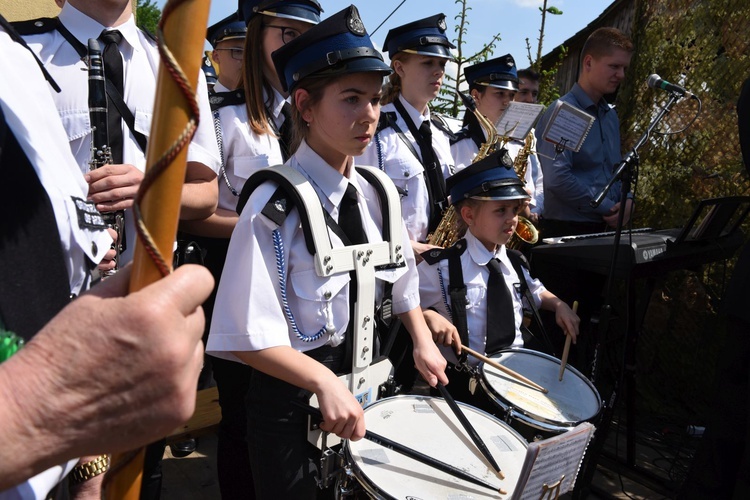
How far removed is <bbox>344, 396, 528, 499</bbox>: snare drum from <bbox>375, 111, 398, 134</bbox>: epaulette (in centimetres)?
199

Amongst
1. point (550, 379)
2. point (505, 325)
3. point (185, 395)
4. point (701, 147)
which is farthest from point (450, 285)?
point (701, 147)

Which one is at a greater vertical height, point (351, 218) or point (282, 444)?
point (351, 218)

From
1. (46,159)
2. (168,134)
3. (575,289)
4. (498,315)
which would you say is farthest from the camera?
(575,289)

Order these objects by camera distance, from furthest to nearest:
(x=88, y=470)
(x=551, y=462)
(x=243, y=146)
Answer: (x=243, y=146) → (x=551, y=462) → (x=88, y=470)

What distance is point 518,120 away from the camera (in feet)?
14.3

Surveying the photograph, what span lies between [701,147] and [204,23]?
15.9 feet

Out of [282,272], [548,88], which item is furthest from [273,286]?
[548,88]

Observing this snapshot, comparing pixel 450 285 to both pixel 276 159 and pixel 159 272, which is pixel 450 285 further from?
pixel 159 272

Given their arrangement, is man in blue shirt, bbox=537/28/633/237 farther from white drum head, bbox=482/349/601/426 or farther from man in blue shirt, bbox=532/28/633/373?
white drum head, bbox=482/349/601/426

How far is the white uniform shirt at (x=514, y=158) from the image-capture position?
15.1ft

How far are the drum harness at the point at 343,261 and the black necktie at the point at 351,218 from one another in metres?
0.04

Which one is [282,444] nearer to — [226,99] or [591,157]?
[226,99]

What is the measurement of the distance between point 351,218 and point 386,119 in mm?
1822

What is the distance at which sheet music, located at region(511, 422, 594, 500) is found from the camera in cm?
166
